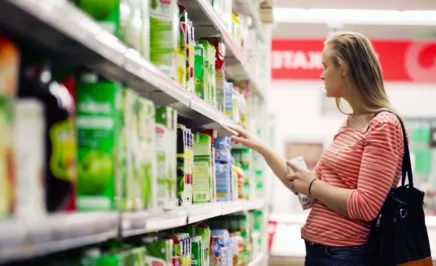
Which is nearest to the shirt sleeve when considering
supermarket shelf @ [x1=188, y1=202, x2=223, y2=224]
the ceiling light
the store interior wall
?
supermarket shelf @ [x1=188, y1=202, x2=223, y2=224]

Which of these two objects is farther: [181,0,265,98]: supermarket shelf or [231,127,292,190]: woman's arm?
[231,127,292,190]: woman's arm

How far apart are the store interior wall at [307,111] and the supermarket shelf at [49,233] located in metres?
8.50

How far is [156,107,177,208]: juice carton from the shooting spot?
6.56 feet

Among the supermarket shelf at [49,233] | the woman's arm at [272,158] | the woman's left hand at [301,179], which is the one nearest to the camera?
the supermarket shelf at [49,233]

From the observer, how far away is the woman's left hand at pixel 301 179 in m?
3.11

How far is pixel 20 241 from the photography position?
100 cm

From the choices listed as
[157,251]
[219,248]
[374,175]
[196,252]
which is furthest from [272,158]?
[157,251]

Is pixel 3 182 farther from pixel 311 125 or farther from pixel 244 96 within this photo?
pixel 311 125

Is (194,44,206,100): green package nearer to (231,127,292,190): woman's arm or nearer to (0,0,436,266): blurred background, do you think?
(0,0,436,266): blurred background

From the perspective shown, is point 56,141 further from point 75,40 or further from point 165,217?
point 165,217

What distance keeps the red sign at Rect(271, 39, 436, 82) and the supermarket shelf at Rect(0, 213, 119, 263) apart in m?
8.28

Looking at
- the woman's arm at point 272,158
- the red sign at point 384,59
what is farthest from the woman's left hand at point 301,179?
the red sign at point 384,59

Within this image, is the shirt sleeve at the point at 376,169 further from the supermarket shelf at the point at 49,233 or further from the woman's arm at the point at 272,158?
the supermarket shelf at the point at 49,233

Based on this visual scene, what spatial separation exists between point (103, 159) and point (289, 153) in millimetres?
8448
